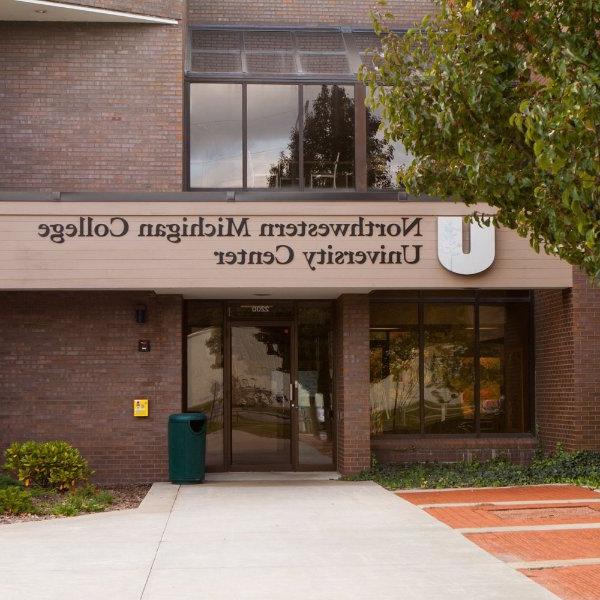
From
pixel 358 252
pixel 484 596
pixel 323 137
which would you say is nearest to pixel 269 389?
pixel 358 252

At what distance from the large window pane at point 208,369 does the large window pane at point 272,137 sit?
7.68ft

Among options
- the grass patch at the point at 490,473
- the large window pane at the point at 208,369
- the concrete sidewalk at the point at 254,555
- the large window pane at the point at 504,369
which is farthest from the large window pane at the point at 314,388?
the concrete sidewalk at the point at 254,555

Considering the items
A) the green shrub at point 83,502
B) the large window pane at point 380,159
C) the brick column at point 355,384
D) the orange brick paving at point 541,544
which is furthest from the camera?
the large window pane at point 380,159

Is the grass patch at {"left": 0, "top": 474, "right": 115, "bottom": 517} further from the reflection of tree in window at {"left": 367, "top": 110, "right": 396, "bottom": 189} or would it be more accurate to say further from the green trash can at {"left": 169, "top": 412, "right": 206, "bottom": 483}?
the reflection of tree in window at {"left": 367, "top": 110, "right": 396, "bottom": 189}

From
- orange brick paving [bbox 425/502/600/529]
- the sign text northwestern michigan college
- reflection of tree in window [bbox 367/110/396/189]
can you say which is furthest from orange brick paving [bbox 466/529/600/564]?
reflection of tree in window [bbox 367/110/396/189]

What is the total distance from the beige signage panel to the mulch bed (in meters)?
2.97

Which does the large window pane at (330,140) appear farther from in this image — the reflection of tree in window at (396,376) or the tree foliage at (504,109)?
the tree foliage at (504,109)

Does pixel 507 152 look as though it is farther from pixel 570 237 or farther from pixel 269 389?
pixel 269 389

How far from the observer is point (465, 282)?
1526cm

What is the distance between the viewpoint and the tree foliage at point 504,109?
23.9 ft

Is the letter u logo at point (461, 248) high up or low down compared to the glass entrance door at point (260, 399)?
up

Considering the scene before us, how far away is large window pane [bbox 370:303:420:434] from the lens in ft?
55.5

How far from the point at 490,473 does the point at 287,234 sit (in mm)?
4718

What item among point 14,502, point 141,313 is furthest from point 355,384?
point 14,502
